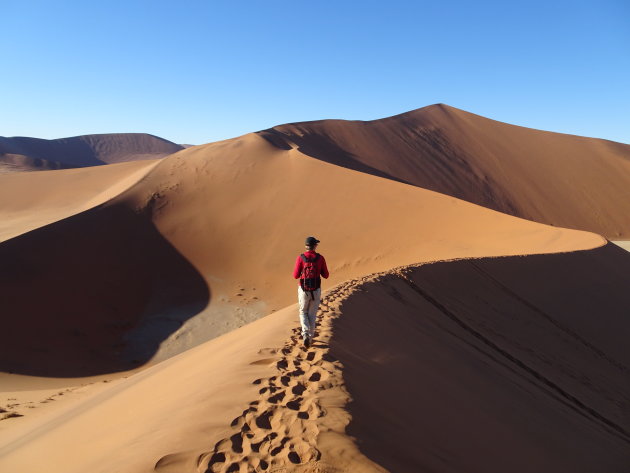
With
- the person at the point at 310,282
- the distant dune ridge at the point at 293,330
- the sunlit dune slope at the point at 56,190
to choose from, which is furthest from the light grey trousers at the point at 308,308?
the sunlit dune slope at the point at 56,190

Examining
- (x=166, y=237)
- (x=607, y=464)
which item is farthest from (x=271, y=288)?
(x=607, y=464)

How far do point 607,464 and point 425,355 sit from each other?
2.11 m

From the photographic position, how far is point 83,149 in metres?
96.1

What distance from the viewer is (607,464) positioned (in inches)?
187

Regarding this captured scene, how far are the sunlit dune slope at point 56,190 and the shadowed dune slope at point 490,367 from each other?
56.2 ft

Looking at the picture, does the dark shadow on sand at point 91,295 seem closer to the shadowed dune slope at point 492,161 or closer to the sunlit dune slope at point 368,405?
the sunlit dune slope at point 368,405

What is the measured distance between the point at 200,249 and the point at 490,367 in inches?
456

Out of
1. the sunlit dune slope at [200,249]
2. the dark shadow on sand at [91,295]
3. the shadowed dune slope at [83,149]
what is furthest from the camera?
the shadowed dune slope at [83,149]

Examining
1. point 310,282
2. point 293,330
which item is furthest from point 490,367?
point 310,282

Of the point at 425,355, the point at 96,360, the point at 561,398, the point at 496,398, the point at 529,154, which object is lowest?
the point at 96,360

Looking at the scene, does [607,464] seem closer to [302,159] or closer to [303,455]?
[303,455]

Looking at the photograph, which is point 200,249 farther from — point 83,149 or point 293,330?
point 83,149

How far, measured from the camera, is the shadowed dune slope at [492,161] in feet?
122

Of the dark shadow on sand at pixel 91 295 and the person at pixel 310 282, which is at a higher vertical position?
the person at pixel 310 282
